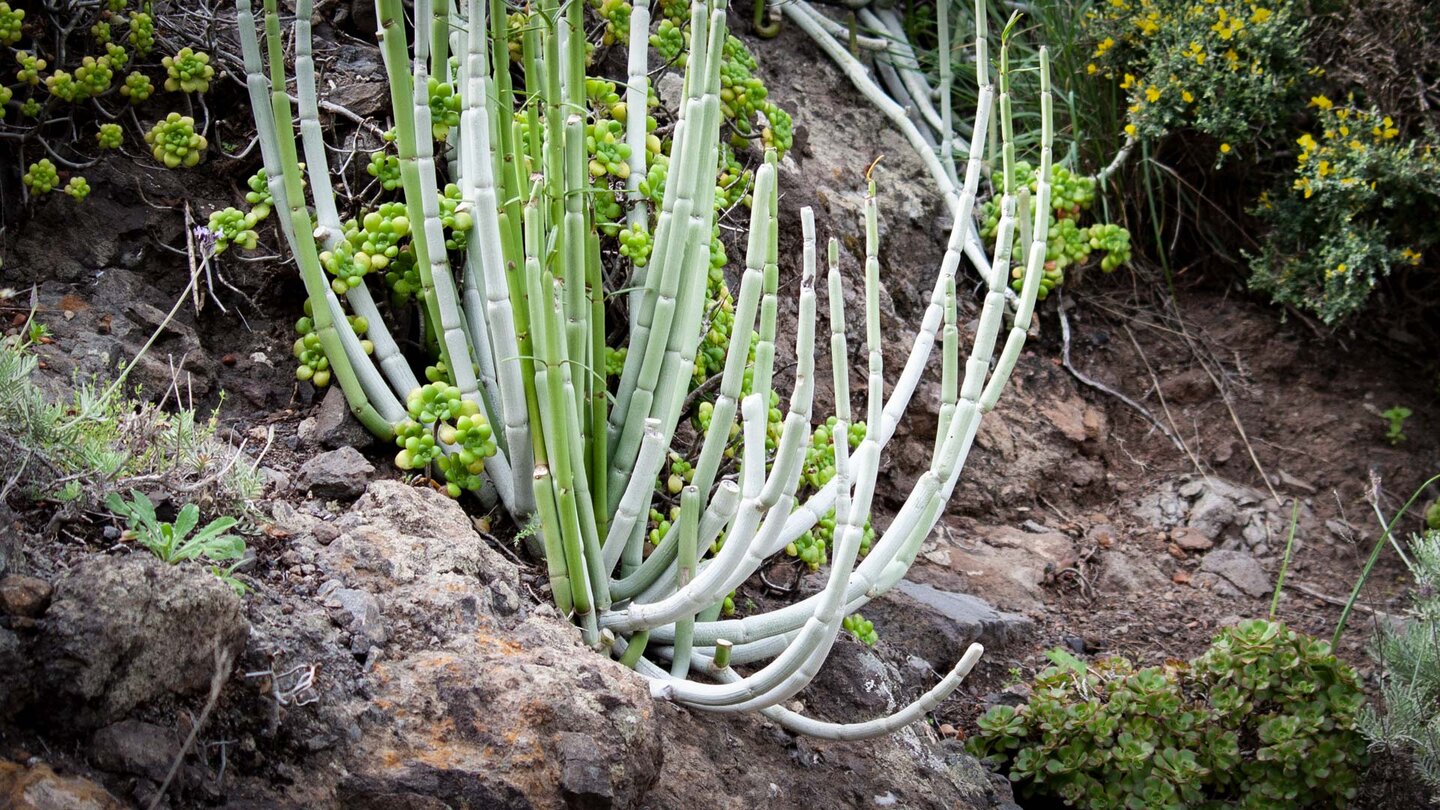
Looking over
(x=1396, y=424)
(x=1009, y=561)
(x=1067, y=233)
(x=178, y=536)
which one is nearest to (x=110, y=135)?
(x=178, y=536)

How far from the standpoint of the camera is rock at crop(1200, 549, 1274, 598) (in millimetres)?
3117

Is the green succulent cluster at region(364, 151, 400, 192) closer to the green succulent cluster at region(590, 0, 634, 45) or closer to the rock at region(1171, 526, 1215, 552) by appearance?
the green succulent cluster at region(590, 0, 634, 45)

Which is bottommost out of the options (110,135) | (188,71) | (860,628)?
(860,628)

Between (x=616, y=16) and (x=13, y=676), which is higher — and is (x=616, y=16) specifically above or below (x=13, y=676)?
above

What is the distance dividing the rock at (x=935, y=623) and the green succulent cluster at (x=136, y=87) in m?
1.78

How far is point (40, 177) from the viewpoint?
2.10 m

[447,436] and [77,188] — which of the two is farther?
[77,188]

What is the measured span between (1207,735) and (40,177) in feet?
7.94

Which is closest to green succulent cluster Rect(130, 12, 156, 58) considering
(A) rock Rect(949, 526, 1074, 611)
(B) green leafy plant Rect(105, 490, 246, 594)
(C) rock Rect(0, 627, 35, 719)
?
(B) green leafy plant Rect(105, 490, 246, 594)

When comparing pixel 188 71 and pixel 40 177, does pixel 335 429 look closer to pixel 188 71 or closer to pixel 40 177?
pixel 40 177

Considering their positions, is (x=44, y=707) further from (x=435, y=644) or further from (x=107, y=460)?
(x=435, y=644)

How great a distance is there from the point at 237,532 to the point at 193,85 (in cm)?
109

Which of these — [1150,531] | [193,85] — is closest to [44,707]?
[193,85]

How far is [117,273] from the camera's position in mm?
2152
